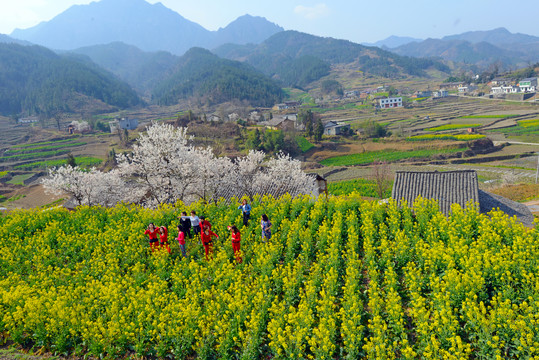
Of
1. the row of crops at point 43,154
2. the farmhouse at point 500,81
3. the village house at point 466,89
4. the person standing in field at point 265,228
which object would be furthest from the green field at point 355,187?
the village house at point 466,89

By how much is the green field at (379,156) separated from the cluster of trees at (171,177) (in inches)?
1247

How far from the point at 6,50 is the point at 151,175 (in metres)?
220

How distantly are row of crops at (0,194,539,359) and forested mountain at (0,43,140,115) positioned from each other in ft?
499

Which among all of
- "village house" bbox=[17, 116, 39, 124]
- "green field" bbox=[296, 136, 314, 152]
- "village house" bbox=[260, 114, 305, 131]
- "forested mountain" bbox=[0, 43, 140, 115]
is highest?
"forested mountain" bbox=[0, 43, 140, 115]

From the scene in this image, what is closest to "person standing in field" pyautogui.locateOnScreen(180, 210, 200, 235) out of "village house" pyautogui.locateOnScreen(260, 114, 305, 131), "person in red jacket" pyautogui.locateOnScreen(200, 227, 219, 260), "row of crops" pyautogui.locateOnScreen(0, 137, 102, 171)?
"person in red jacket" pyautogui.locateOnScreen(200, 227, 219, 260)

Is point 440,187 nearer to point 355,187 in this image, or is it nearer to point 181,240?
point 181,240

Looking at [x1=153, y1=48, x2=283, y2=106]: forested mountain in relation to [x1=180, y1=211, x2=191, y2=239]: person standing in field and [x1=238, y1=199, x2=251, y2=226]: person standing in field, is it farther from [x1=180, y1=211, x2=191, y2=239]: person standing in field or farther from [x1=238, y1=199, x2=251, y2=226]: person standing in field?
[x1=180, y1=211, x2=191, y2=239]: person standing in field

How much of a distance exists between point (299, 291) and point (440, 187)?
14.4 meters

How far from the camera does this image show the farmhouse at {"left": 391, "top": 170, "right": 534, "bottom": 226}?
19.6 meters

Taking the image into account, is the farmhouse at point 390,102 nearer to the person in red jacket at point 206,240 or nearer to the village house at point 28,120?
the person in red jacket at point 206,240

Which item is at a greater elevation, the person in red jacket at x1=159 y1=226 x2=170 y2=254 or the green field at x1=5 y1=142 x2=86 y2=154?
the green field at x1=5 y1=142 x2=86 y2=154

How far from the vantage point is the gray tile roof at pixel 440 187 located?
1953cm

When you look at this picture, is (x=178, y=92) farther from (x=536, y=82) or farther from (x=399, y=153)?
(x=536, y=82)

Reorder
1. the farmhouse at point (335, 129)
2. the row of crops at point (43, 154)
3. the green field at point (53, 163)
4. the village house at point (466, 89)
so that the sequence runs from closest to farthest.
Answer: the green field at point (53, 163) < the row of crops at point (43, 154) < the farmhouse at point (335, 129) < the village house at point (466, 89)
